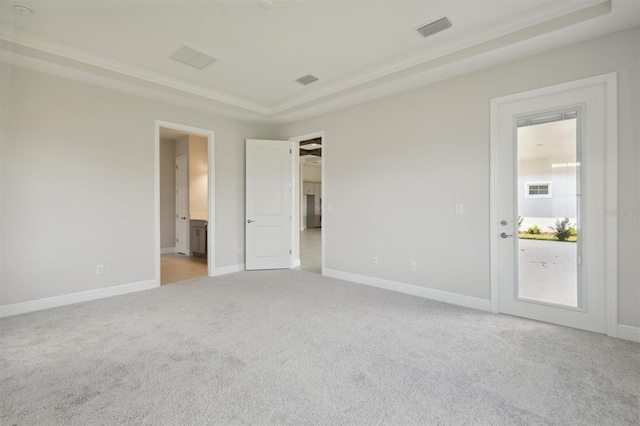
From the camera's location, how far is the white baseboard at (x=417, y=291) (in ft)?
11.3

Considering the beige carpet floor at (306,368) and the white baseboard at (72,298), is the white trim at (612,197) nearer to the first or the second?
the beige carpet floor at (306,368)

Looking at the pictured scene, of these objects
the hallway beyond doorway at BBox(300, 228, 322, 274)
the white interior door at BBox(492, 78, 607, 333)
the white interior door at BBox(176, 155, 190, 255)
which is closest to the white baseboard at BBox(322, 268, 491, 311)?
the white interior door at BBox(492, 78, 607, 333)

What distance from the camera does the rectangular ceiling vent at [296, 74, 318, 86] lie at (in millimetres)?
4027

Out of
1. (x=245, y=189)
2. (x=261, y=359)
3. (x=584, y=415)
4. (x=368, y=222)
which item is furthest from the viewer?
(x=245, y=189)

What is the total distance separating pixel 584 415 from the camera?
5.57ft

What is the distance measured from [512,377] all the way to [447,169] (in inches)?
92.4

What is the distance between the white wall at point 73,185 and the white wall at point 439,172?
279 cm

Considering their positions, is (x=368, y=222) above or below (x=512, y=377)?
above

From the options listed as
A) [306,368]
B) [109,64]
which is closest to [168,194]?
[109,64]

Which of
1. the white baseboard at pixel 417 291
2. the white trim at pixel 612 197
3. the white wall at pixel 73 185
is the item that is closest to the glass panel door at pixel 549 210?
the white trim at pixel 612 197

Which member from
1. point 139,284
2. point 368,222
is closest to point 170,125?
point 139,284

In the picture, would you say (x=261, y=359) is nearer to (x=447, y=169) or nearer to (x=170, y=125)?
(x=447, y=169)

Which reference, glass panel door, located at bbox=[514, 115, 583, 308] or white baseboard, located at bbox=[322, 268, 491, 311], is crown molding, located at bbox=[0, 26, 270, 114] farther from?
glass panel door, located at bbox=[514, 115, 583, 308]

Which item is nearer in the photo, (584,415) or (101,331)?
(584,415)
